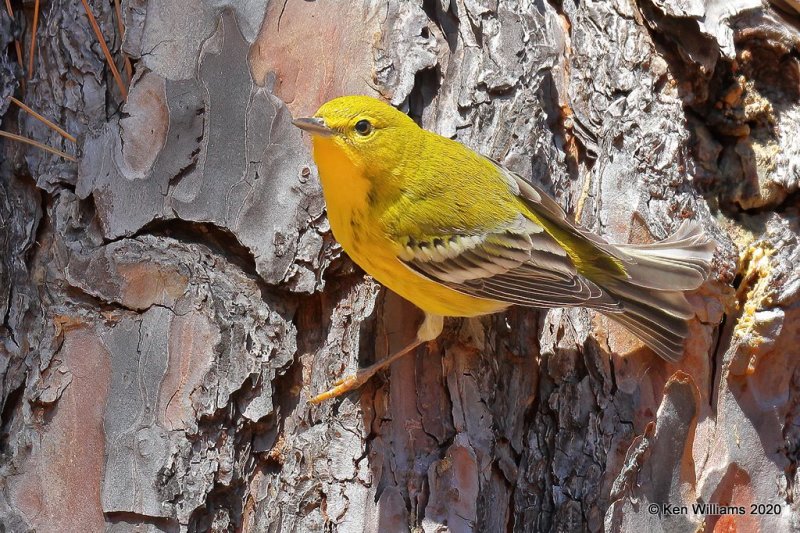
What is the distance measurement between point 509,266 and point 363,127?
0.84 m

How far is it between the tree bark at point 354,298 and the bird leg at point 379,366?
41 mm

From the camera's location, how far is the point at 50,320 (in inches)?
115

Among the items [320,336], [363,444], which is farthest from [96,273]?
[363,444]

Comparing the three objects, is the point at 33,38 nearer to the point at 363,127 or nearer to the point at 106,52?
the point at 106,52

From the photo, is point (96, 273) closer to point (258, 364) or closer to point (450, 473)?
point (258, 364)

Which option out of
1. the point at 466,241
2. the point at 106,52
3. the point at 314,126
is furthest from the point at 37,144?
the point at 466,241

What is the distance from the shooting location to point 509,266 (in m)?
3.29

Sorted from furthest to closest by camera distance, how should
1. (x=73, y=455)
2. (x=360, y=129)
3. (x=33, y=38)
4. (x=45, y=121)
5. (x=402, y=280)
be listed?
(x=33, y=38) < (x=45, y=121) < (x=402, y=280) < (x=360, y=129) < (x=73, y=455)

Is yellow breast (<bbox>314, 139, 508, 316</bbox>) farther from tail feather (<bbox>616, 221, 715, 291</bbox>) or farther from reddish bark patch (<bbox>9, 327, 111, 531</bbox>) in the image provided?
reddish bark patch (<bbox>9, 327, 111, 531</bbox>)

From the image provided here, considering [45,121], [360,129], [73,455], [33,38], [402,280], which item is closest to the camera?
[73,455]

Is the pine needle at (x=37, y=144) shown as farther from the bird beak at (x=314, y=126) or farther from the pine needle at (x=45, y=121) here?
the bird beak at (x=314, y=126)

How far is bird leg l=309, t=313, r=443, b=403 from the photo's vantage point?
2.91 meters

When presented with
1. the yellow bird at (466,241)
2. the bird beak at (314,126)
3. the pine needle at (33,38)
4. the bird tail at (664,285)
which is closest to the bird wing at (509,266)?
the yellow bird at (466,241)

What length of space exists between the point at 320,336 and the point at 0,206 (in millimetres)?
1383
